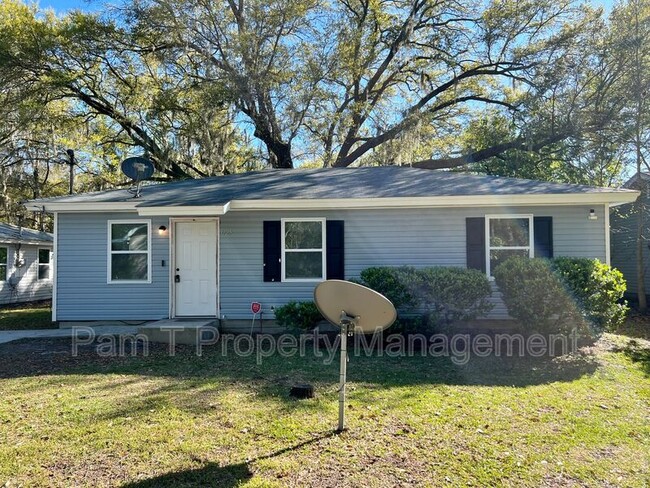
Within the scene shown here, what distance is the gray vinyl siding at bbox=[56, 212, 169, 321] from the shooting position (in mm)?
8727

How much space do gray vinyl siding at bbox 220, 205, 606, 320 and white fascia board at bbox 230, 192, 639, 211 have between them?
29 centimetres

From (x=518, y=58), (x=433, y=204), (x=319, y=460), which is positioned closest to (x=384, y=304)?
(x=319, y=460)

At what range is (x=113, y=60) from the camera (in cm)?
1523

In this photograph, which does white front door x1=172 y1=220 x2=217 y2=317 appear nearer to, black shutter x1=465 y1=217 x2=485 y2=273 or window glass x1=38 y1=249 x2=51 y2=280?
black shutter x1=465 y1=217 x2=485 y2=273

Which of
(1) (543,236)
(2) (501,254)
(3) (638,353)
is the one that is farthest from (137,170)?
(3) (638,353)

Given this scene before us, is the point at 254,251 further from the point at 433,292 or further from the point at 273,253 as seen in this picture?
the point at 433,292

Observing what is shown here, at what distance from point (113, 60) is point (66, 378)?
13.4m

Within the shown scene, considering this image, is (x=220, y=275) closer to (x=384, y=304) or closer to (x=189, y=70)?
Result: (x=384, y=304)

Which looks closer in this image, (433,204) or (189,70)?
(433,204)

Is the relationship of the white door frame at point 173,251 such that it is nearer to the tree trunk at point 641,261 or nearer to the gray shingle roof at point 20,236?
the gray shingle roof at point 20,236

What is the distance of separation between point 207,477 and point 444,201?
6.28m

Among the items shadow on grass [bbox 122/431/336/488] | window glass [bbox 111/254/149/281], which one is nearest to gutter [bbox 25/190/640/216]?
window glass [bbox 111/254/149/281]

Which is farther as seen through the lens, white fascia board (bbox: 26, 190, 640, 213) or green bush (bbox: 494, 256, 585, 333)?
white fascia board (bbox: 26, 190, 640, 213)

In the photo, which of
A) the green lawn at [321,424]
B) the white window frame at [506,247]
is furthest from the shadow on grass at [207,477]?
the white window frame at [506,247]
